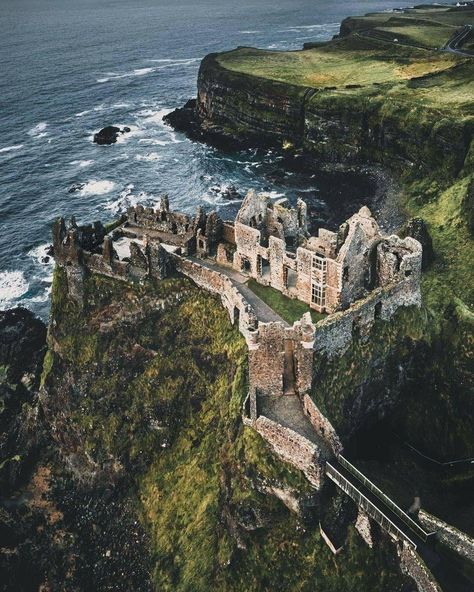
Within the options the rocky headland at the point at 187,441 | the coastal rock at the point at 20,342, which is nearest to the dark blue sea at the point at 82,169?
the coastal rock at the point at 20,342

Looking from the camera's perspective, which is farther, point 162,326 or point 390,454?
point 162,326

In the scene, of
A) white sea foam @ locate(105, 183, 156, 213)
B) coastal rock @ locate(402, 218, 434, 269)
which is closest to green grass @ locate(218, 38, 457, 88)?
white sea foam @ locate(105, 183, 156, 213)

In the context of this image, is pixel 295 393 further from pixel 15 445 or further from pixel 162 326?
A: pixel 15 445

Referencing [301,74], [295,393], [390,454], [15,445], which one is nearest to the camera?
[295,393]

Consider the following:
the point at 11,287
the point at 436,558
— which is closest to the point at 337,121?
the point at 11,287

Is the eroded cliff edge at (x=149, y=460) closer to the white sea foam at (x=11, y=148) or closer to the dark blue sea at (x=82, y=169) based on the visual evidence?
the dark blue sea at (x=82, y=169)

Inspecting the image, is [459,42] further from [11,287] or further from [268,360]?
[268,360]

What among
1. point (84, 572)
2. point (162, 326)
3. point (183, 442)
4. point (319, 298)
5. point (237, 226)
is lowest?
point (84, 572)

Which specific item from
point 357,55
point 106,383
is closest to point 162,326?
point 106,383
